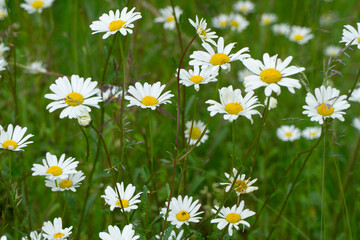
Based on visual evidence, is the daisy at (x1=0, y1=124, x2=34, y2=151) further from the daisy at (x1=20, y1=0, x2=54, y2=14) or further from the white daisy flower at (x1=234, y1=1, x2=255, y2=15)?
the white daisy flower at (x1=234, y1=1, x2=255, y2=15)

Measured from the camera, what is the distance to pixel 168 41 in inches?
136

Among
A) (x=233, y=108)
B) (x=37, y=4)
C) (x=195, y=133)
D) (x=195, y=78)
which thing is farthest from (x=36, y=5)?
(x=233, y=108)

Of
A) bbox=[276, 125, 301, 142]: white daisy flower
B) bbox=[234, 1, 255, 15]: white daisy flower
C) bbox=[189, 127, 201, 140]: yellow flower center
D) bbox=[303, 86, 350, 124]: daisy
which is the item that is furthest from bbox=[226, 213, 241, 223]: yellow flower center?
bbox=[234, 1, 255, 15]: white daisy flower

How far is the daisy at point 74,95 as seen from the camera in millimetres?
1355

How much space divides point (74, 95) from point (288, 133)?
1498mm

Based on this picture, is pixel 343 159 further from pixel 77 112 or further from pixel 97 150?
pixel 77 112

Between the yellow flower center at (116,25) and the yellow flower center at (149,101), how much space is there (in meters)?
0.25

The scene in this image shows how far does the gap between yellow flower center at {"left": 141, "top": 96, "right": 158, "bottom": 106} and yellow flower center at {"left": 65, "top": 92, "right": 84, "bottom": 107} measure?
0.68 feet

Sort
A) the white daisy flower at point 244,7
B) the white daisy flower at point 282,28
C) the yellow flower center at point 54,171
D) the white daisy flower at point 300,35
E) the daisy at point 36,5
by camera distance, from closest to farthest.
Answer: the yellow flower center at point 54,171 < the daisy at point 36,5 < the white daisy flower at point 300,35 < the white daisy flower at point 282,28 < the white daisy flower at point 244,7

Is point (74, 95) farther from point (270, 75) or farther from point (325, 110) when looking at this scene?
point (325, 110)

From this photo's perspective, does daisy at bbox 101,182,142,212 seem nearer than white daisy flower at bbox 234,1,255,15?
Yes

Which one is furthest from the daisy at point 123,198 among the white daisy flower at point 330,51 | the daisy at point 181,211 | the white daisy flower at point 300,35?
the white daisy flower at point 330,51

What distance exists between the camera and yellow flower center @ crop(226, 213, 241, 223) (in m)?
1.36

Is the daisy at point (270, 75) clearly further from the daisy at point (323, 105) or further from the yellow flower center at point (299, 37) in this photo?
the yellow flower center at point (299, 37)
